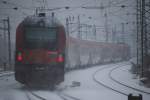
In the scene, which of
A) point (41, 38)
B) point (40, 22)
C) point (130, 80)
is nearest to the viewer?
point (41, 38)

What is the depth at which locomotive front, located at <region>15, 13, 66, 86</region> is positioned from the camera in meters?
16.0

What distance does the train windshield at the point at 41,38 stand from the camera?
16281mm

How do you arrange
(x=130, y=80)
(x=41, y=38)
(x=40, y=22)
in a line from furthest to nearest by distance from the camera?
(x=130, y=80) < (x=40, y=22) < (x=41, y=38)

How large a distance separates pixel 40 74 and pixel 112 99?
416cm

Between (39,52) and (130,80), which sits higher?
(39,52)

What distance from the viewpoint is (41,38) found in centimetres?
1642

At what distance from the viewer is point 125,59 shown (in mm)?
56500

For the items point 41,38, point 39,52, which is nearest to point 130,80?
point 41,38

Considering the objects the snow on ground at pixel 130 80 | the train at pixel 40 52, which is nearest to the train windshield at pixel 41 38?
the train at pixel 40 52

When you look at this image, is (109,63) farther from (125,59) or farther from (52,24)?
(52,24)

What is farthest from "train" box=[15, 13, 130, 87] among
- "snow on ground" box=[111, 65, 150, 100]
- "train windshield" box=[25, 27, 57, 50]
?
"snow on ground" box=[111, 65, 150, 100]

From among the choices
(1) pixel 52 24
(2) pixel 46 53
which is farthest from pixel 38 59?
(1) pixel 52 24

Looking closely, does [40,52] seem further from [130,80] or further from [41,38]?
[130,80]

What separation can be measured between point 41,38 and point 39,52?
30.4 inches
